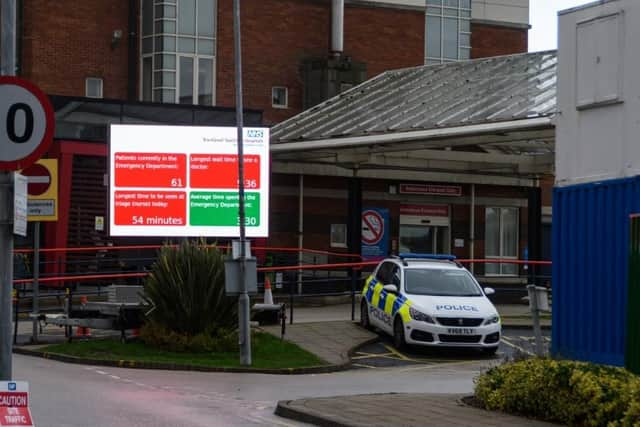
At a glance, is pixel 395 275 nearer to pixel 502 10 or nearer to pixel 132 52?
pixel 132 52

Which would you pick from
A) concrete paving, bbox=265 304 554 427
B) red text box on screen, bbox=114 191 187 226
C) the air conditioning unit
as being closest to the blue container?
concrete paving, bbox=265 304 554 427

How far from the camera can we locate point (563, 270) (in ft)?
51.1

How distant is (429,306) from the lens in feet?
82.4

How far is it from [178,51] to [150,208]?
32.0 ft

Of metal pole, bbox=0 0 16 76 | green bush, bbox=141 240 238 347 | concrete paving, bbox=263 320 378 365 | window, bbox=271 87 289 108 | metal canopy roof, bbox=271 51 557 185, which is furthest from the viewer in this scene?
window, bbox=271 87 289 108

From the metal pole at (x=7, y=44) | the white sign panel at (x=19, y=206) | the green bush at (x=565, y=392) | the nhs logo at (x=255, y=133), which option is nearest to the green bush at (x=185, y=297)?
the green bush at (x=565, y=392)

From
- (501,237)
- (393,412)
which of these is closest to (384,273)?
(393,412)

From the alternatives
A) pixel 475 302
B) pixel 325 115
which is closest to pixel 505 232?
pixel 325 115

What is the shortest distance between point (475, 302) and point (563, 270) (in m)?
→ 10.2

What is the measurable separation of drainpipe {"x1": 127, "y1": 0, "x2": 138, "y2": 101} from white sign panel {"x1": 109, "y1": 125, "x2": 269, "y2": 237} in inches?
365

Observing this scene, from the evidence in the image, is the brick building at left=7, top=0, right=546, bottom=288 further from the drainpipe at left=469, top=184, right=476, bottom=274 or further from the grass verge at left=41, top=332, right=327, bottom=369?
the grass verge at left=41, top=332, right=327, bottom=369

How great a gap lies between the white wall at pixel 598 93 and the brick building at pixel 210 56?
2281cm

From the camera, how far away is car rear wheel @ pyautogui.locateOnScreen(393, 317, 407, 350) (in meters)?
25.3

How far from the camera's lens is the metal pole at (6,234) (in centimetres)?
1004
